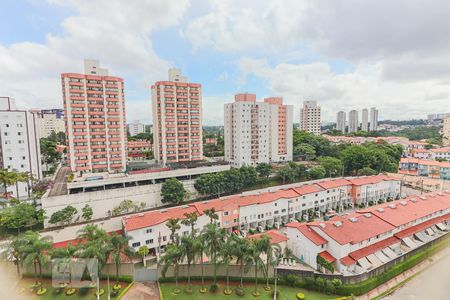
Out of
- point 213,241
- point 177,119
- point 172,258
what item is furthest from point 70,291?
point 177,119

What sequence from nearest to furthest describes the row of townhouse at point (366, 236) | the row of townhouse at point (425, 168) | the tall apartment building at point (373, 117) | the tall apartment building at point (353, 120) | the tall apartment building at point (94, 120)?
the row of townhouse at point (366, 236), the tall apartment building at point (94, 120), the row of townhouse at point (425, 168), the tall apartment building at point (353, 120), the tall apartment building at point (373, 117)

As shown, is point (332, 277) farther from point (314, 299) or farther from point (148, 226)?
point (148, 226)

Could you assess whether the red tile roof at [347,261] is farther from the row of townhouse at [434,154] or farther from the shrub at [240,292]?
the row of townhouse at [434,154]

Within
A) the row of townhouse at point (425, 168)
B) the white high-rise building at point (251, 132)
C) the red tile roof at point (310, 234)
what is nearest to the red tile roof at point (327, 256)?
the red tile roof at point (310, 234)

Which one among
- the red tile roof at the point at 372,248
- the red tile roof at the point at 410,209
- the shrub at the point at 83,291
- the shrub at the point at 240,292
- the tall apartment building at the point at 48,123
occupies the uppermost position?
the tall apartment building at the point at 48,123

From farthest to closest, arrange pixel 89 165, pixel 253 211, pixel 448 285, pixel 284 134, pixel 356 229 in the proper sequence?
pixel 284 134 < pixel 89 165 < pixel 253 211 < pixel 356 229 < pixel 448 285

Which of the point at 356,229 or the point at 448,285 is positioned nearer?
the point at 448,285

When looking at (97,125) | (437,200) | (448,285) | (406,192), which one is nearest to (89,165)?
(97,125)

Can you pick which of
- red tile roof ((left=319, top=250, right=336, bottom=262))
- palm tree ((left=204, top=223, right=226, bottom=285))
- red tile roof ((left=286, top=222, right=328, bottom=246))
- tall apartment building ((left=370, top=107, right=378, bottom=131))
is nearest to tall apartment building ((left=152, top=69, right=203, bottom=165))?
red tile roof ((left=286, top=222, right=328, bottom=246))
